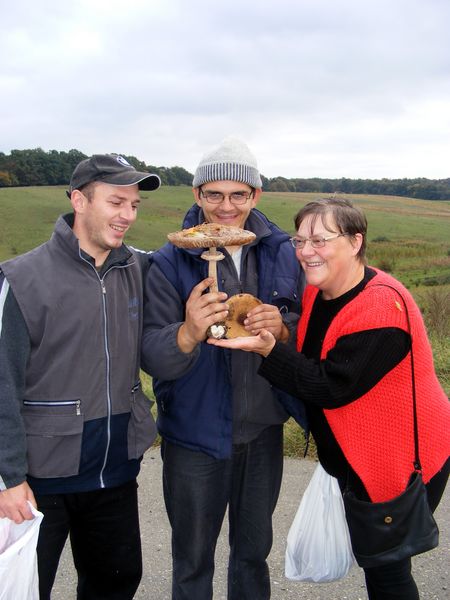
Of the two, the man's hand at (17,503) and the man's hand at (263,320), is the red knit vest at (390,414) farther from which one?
the man's hand at (17,503)

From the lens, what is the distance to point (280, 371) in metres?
2.54

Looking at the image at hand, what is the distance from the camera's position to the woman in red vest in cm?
240

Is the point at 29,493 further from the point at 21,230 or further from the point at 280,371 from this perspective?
the point at 21,230

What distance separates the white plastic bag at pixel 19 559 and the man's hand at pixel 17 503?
0.03 metres

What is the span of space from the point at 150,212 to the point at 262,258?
5048cm

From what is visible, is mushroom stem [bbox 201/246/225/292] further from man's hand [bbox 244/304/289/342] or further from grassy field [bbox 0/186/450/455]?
grassy field [bbox 0/186/450/455]

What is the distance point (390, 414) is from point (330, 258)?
84 centimetres

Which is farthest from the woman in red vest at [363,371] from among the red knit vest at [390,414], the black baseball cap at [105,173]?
the black baseball cap at [105,173]

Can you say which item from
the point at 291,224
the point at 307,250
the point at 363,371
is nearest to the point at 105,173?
the point at 307,250

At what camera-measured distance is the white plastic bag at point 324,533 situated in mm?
3100

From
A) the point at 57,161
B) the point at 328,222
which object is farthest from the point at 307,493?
the point at 57,161

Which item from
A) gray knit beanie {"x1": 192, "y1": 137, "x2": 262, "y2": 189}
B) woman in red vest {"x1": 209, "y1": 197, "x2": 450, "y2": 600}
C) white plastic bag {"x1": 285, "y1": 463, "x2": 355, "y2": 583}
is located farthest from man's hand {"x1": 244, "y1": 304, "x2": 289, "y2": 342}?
white plastic bag {"x1": 285, "y1": 463, "x2": 355, "y2": 583}

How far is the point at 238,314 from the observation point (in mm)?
2631

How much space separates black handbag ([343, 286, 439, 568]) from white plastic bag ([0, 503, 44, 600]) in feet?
5.27
